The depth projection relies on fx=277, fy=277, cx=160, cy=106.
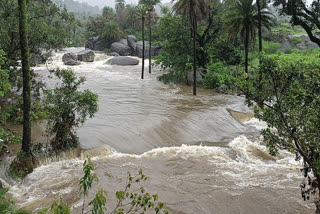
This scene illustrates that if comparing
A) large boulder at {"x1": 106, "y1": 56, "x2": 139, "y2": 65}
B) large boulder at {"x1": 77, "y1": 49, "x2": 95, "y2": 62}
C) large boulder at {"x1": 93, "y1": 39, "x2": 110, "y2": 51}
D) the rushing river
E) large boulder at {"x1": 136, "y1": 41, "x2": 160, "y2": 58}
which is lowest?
the rushing river

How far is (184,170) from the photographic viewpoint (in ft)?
33.9

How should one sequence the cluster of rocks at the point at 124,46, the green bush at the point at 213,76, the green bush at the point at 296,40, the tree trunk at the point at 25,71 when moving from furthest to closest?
the cluster of rocks at the point at 124,46 < the green bush at the point at 296,40 < the green bush at the point at 213,76 < the tree trunk at the point at 25,71

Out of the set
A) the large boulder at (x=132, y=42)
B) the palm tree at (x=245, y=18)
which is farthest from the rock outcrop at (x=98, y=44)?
the palm tree at (x=245, y=18)

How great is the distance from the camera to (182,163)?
35.9 ft

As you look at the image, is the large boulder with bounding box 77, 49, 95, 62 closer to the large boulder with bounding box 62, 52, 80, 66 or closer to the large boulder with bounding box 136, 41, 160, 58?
the large boulder with bounding box 62, 52, 80, 66

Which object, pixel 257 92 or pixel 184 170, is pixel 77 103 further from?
pixel 257 92

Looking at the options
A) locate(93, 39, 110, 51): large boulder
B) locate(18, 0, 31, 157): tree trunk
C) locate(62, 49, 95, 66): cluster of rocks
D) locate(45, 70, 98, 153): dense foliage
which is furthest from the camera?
locate(93, 39, 110, 51): large boulder

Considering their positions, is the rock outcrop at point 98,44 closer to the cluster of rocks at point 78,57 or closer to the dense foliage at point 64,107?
the cluster of rocks at point 78,57

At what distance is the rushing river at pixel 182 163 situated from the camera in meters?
8.29

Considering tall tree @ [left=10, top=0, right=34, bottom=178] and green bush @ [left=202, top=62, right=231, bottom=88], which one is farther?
green bush @ [left=202, top=62, right=231, bottom=88]

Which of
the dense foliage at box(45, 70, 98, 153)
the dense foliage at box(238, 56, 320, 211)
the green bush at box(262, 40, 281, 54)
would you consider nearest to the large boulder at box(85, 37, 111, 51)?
the green bush at box(262, 40, 281, 54)

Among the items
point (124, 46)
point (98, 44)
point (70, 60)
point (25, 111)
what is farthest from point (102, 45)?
point (25, 111)

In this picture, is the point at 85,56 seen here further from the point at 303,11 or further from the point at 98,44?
the point at 303,11

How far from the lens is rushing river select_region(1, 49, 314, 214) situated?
27.2 ft
